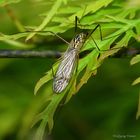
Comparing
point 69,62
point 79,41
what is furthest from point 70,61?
point 79,41

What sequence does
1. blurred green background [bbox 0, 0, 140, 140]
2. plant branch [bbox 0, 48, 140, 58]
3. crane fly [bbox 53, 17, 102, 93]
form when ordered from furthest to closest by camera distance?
1. blurred green background [bbox 0, 0, 140, 140]
2. crane fly [bbox 53, 17, 102, 93]
3. plant branch [bbox 0, 48, 140, 58]

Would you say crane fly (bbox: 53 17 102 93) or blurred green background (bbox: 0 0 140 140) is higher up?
crane fly (bbox: 53 17 102 93)

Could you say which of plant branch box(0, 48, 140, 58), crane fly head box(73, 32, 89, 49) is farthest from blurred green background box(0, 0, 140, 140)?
plant branch box(0, 48, 140, 58)

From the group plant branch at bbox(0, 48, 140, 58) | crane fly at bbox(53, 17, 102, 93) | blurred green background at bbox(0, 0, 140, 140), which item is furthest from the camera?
blurred green background at bbox(0, 0, 140, 140)

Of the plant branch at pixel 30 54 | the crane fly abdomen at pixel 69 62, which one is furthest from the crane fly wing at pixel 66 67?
the plant branch at pixel 30 54

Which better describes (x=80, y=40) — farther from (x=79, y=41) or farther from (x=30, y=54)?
(x=30, y=54)

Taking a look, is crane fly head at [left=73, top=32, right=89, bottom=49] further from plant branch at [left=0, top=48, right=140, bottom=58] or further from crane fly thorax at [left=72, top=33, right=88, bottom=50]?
plant branch at [left=0, top=48, right=140, bottom=58]

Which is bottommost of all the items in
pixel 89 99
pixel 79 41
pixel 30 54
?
pixel 89 99

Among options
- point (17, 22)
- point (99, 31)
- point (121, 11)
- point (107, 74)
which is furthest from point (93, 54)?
point (107, 74)

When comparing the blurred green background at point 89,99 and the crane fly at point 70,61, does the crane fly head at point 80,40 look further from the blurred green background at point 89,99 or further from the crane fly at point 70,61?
the blurred green background at point 89,99
